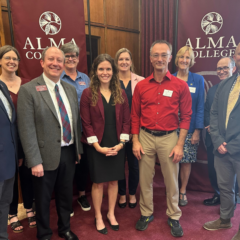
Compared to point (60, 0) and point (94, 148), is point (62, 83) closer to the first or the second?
point (94, 148)

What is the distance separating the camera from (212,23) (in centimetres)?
300

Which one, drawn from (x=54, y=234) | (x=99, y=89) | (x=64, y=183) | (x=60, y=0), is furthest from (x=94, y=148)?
(x=60, y=0)

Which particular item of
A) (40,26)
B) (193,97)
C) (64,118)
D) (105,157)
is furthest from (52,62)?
(193,97)

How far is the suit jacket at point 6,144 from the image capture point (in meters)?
1.62

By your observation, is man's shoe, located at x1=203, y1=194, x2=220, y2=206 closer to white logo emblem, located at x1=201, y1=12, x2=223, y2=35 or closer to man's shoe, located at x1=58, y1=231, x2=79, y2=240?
man's shoe, located at x1=58, y1=231, x2=79, y2=240

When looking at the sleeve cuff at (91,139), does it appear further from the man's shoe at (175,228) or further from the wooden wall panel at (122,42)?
the wooden wall panel at (122,42)

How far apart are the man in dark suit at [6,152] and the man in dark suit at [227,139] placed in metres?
1.85

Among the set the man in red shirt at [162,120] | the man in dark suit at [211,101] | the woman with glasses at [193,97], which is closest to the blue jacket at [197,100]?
the woman with glasses at [193,97]

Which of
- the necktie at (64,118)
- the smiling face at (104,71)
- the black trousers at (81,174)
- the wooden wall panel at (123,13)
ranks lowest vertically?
the black trousers at (81,174)

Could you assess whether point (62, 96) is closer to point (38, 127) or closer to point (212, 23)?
point (38, 127)

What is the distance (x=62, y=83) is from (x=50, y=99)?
27cm

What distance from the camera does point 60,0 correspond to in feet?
9.03

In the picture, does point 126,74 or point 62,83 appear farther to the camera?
point 126,74

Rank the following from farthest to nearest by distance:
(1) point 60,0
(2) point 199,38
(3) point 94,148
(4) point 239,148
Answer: (2) point 199,38 → (1) point 60,0 → (3) point 94,148 → (4) point 239,148
